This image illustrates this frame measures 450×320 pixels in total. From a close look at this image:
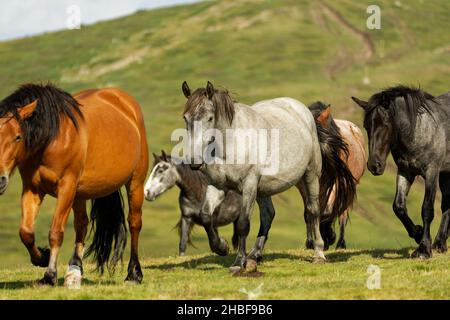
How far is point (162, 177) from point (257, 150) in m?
7.53

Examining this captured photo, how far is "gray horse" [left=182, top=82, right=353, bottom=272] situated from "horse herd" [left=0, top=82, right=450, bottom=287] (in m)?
0.02

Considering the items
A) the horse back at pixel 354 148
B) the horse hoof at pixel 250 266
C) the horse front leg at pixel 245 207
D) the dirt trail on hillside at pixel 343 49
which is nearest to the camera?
the horse hoof at pixel 250 266

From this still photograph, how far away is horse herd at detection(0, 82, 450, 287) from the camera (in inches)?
391

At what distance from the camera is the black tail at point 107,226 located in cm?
1201

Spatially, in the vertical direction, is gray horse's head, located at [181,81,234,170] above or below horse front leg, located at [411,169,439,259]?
above

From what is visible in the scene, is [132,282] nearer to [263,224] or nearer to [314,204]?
[263,224]

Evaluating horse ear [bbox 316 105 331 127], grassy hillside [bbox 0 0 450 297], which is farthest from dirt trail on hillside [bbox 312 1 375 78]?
horse ear [bbox 316 105 331 127]

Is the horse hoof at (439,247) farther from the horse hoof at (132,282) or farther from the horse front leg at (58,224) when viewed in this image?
the horse front leg at (58,224)

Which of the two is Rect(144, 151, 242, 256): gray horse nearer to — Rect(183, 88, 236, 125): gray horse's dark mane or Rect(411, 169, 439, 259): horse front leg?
Rect(411, 169, 439, 259): horse front leg

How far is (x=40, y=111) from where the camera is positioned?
32.9 feet

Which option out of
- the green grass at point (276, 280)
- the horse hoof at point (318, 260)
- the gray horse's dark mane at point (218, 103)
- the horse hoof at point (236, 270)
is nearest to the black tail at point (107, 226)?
the green grass at point (276, 280)

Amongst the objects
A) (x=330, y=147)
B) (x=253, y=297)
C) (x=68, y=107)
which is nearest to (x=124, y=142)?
(x=68, y=107)

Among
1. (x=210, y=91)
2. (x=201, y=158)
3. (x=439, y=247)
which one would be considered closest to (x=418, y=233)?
(x=439, y=247)

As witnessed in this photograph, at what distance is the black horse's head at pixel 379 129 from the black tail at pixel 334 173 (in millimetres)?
1176
